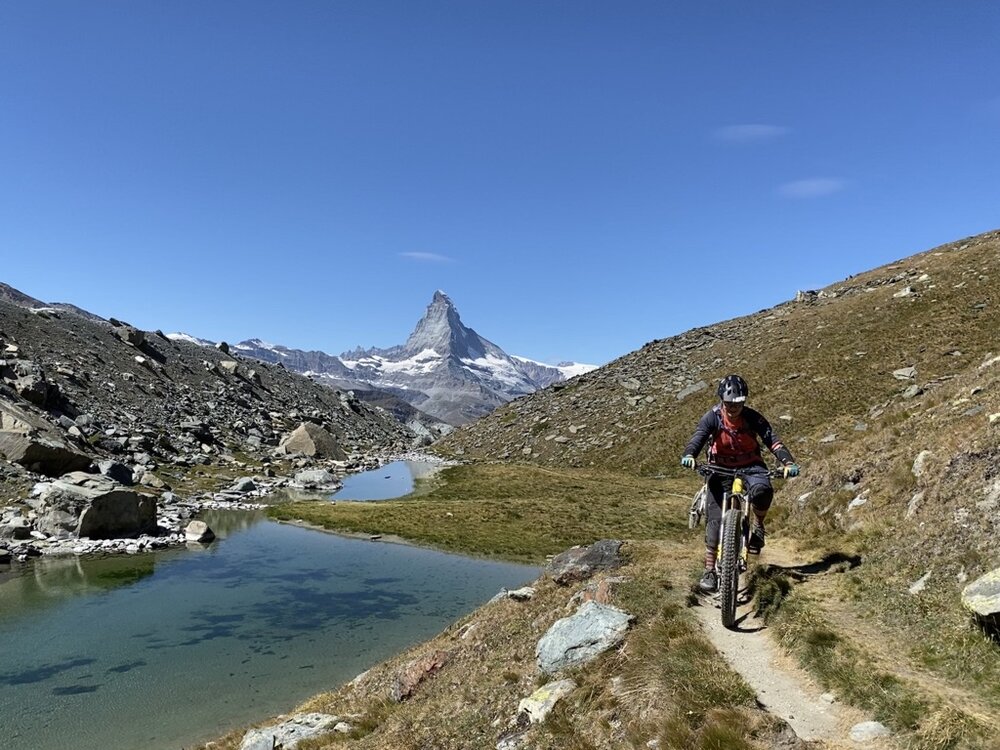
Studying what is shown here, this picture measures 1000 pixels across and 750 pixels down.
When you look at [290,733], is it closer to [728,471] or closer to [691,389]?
[728,471]

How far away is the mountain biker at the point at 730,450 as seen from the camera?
537 inches

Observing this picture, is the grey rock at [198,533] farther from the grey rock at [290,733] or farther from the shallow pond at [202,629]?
the grey rock at [290,733]

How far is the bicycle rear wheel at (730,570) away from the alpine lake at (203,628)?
1461cm

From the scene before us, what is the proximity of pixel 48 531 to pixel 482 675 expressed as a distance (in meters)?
37.7

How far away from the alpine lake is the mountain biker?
14823mm

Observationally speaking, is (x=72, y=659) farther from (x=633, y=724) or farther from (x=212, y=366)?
(x=212, y=366)

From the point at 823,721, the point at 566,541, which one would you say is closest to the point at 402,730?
the point at 823,721

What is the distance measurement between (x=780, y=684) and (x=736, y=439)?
17.6 feet

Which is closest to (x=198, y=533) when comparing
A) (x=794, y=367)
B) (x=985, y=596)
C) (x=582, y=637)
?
(x=582, y=637)

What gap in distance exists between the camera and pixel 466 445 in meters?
102

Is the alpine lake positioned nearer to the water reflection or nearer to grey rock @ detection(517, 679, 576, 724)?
the water reflection

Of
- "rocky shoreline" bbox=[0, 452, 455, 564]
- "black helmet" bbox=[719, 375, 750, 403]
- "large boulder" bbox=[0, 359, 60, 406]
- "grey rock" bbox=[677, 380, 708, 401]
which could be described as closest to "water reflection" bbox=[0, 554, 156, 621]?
"rocky shoreline" bbox=[0, 452, 455, 564]

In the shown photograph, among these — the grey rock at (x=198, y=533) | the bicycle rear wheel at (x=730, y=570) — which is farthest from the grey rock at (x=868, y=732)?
the grey rock at (x=198, y=533)

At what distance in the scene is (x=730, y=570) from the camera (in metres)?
12.4
